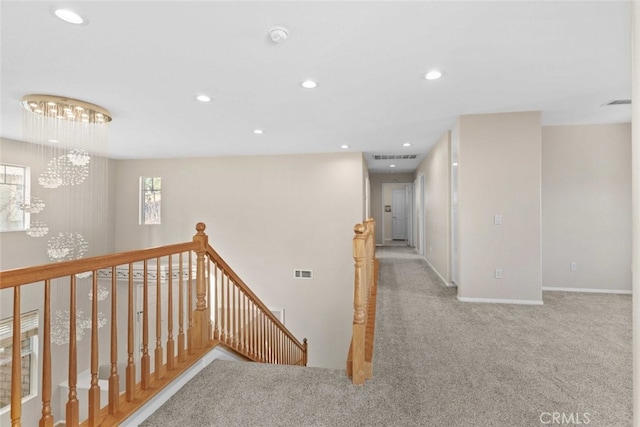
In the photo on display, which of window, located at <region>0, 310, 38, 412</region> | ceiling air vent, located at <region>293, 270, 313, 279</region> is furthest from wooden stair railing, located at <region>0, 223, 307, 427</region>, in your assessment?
window, located at <region>0, 310, 38, 412</region>

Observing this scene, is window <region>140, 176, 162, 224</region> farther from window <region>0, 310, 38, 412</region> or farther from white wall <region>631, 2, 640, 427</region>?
white wall <region>631, 2, 640, 427</region>

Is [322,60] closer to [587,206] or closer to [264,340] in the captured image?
[264,340]

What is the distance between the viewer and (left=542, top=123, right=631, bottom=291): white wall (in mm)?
4406

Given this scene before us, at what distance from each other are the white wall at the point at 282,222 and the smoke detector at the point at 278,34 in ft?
14.4

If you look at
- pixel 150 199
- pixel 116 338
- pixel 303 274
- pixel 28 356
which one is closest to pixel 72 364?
pixel 116 338

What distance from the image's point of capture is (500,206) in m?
3.87

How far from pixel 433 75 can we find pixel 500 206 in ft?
6.73

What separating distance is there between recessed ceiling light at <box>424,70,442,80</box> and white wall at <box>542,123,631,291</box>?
2896 millimetres

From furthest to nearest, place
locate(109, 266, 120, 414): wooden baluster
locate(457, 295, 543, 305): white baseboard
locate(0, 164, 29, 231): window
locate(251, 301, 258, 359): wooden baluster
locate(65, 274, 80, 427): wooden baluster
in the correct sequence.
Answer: locate(0, 164, 29, 231): window
locate(457, 295, 543, 305): white baseboard
locate(251, 301, 258, 359): wooden baluster
locate(109, 266, 120, 414): wooden baluster
locate(65, 274, 80, 427): wooden baluster

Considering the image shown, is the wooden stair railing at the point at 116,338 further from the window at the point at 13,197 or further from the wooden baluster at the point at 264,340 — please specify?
the window at the point at 13,197

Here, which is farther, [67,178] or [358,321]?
[67,178]

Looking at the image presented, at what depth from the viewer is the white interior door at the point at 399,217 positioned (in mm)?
10844

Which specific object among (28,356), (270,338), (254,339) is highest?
(254,339)

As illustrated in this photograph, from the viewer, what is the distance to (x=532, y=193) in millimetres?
3781
